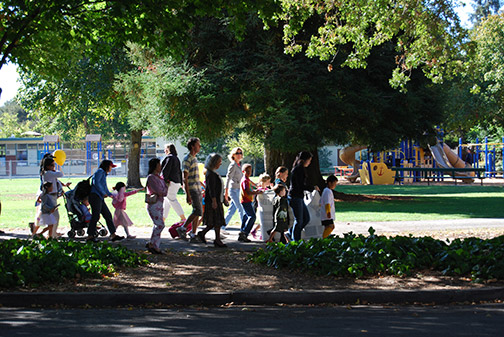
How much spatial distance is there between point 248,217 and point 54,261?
479 centimetres

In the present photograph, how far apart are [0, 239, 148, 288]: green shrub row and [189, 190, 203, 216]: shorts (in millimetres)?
2408

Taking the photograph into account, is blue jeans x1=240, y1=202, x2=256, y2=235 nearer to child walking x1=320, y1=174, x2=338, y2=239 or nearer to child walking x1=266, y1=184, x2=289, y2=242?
child walking x1=266, y1=184, x2=289, y2=242

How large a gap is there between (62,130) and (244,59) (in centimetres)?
5684

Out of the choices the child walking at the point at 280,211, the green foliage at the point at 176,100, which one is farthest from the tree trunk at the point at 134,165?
the child walking at the point at 280,211

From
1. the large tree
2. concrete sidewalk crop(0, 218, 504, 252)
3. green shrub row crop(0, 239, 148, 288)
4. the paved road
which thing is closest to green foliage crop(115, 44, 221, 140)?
the large tree

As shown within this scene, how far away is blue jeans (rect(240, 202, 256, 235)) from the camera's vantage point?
41.1 feet

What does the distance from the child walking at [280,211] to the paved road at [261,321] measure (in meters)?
4.44

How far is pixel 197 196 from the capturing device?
12.2 m

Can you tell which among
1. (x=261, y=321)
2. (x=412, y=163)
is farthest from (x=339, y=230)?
(x=412, y=163)

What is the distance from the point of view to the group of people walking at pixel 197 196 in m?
10.8

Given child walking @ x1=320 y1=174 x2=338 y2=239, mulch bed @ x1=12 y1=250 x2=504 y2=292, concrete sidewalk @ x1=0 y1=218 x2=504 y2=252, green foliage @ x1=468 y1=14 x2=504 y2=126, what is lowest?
mulch bed @ x1=12 y1=250 x2=504 y2=292

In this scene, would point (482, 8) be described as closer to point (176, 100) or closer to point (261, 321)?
point (176, 100)

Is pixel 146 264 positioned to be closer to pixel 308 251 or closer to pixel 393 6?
pixel 308 251

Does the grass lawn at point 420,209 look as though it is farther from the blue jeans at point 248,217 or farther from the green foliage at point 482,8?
the green foliage at point 482,8
